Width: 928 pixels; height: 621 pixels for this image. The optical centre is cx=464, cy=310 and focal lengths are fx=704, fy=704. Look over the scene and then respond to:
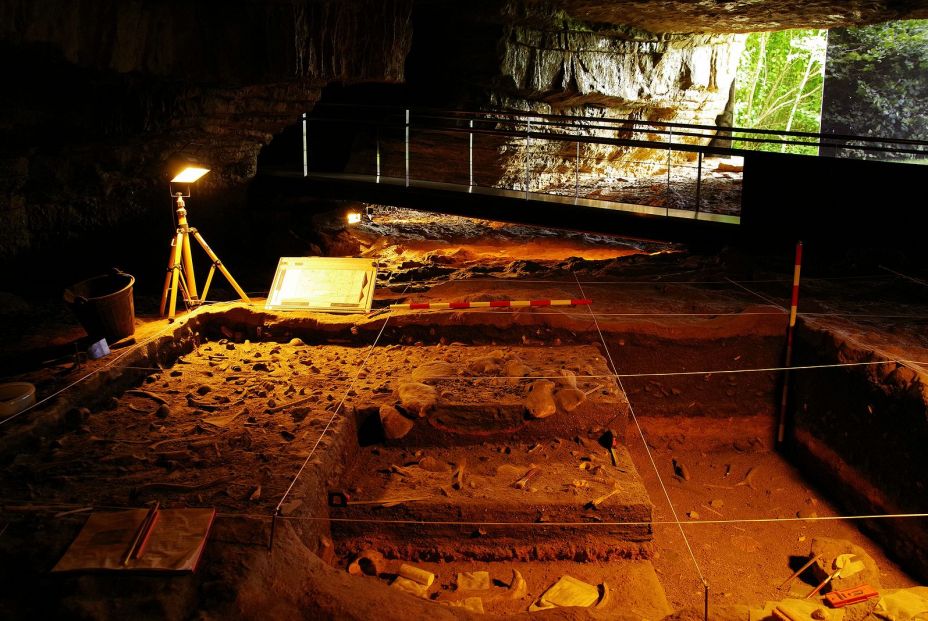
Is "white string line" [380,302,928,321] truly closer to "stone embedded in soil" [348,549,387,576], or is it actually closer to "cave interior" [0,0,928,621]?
"cave interior" [0,0,928,621]

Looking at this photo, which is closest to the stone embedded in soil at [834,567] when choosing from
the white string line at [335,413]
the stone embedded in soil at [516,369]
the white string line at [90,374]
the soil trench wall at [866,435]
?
the soil trench wall at [866,435]

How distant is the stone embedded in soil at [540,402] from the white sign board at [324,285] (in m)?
1.97

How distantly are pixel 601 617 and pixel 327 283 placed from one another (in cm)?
411

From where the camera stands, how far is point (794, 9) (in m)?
9.99

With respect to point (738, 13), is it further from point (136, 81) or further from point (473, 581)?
point (473, 581)

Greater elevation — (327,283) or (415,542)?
(327,283)

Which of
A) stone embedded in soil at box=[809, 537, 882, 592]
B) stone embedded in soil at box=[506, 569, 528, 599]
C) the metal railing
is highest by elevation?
the metal railing

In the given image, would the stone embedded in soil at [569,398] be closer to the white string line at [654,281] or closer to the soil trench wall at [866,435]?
the soil trench wall at [866,435]

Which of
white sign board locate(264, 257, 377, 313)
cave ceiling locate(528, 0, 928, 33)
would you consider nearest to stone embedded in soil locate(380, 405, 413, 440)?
white sign board locate(264, 257, 377, 313)

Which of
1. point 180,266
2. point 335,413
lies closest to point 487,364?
point 335,413

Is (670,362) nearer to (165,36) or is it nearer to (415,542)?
(415,542)

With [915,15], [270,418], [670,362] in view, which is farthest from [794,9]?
[270,418]

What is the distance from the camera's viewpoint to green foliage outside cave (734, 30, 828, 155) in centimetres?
2123

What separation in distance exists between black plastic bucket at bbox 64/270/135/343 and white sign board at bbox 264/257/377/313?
1.14 metres
